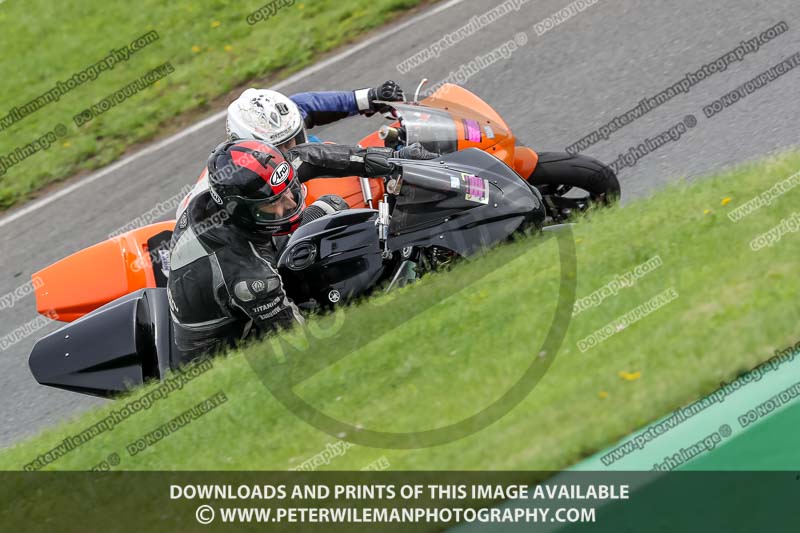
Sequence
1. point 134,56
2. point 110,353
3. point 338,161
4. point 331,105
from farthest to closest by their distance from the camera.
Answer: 1. point 134,56
2. point 331,105
3. point 110,353
4. point 338,161

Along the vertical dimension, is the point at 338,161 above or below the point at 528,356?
above

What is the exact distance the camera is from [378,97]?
22.6ft

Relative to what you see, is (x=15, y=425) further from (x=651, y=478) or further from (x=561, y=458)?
(x=651, y=478)

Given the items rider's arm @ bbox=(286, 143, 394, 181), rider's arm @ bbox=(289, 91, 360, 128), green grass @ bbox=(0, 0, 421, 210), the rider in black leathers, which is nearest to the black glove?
the rider in black leathers

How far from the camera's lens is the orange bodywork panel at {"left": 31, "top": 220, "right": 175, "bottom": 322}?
6.90 m

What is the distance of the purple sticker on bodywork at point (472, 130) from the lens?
21.1 feet

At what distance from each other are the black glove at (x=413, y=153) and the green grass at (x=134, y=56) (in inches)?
190

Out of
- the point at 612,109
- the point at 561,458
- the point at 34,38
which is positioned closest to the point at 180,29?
the point at 34,38

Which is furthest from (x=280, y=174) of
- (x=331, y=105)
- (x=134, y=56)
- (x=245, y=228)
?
A: (x=134, y=56)

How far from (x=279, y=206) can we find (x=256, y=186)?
0.66 feet

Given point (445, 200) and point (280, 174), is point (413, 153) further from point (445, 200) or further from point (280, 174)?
point (280, 174)

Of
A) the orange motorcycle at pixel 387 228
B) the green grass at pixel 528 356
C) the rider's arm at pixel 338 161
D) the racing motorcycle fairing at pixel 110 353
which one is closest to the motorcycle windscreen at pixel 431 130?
the orange motorcycle at pixel 387 228

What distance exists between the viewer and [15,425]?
761 centimetres

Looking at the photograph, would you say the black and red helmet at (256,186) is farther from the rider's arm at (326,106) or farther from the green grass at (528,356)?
the rider's arm at (326,106)
